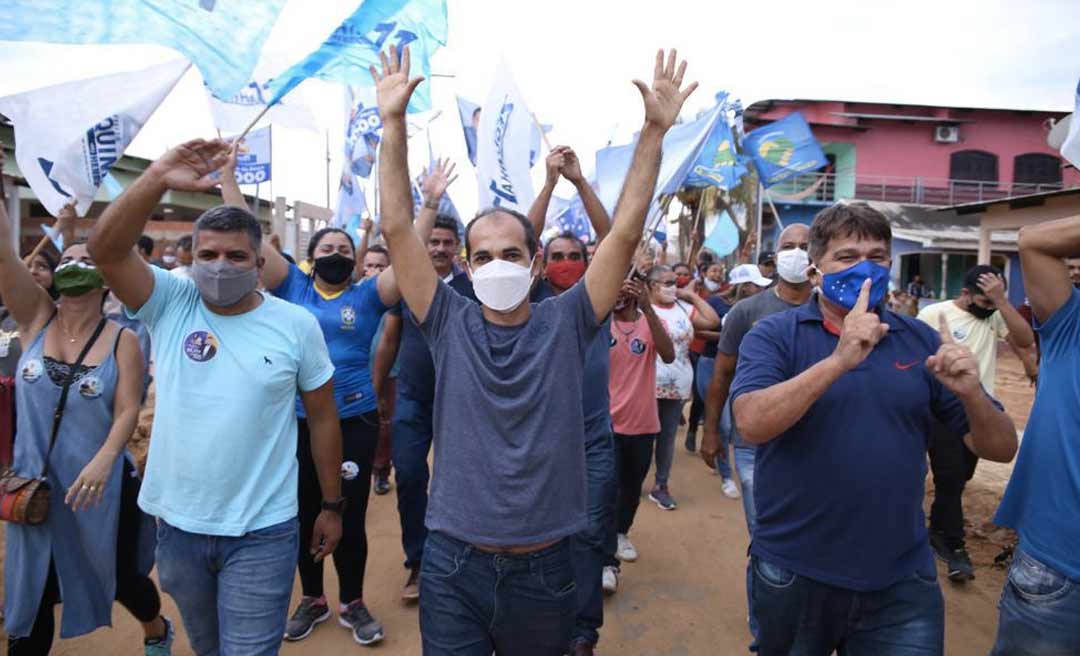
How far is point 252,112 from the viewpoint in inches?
279

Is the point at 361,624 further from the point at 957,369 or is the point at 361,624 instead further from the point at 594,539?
the point at 957,369


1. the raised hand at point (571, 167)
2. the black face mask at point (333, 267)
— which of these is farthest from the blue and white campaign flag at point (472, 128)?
the raised hand at point (571, 167)

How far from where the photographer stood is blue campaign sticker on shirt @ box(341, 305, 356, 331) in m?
3.78

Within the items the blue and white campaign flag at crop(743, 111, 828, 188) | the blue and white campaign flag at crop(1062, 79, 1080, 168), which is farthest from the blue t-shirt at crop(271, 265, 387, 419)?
the blue and white campaign flag at crop(743, 111, 828, 188)

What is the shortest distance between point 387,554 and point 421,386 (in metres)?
1.62

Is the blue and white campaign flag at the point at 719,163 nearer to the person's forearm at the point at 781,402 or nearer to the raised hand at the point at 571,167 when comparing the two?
the raised hand at the point at 571,167

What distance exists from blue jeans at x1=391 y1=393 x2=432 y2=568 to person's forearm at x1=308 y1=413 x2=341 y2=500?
1143 mm

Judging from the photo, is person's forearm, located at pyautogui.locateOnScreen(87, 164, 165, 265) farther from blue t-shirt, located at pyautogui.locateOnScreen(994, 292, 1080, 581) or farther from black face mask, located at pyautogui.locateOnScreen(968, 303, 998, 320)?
black face mask, located at pyautogui.locateOnScreen(968, 303, 998, 320)

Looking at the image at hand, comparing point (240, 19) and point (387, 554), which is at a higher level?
point (240, 19)

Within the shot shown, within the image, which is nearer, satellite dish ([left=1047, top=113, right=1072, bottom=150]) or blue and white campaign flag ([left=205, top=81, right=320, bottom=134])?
satellite dish ([left=1047, top=113, right=1072, bottom=150])

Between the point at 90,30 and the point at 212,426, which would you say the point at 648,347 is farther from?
the point at 90,30

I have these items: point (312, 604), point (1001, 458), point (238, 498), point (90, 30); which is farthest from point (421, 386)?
point (1001, 458)

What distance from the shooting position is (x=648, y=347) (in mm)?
4590

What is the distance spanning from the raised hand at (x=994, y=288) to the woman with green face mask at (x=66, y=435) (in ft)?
16.2
